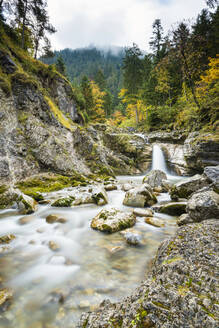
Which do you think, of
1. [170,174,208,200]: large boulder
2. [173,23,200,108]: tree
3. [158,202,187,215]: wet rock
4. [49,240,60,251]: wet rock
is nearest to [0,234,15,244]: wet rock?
[49,240,60,251]: wet rock

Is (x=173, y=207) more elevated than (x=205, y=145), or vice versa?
(x=205, y=145)

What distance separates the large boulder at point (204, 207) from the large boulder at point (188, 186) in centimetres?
237

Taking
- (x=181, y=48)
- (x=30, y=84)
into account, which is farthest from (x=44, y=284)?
(x=181, y=48)

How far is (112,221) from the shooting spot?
477 centimetres

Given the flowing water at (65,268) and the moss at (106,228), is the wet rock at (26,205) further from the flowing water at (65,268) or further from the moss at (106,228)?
the moss at (106,228)

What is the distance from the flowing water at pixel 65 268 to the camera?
2.23 meters

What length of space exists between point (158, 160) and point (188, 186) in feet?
37.7

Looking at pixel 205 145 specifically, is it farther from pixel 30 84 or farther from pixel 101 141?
pixel 30 84

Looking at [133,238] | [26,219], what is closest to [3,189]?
[26,219]

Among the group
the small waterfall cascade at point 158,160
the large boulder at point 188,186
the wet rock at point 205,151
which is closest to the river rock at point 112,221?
the large boulder at point 188,186

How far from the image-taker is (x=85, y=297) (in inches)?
97.1

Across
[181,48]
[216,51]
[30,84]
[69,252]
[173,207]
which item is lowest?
[69,252]

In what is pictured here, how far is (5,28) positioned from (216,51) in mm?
25648

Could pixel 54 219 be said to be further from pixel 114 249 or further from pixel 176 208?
pixel 176 208
